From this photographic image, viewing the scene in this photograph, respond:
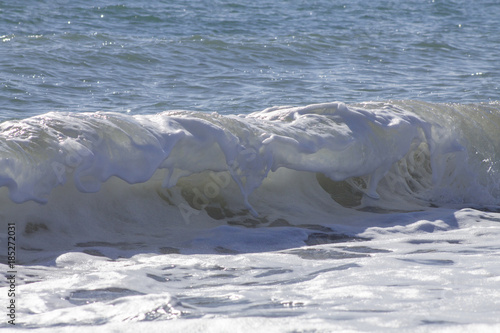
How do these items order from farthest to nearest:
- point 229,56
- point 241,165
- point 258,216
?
point 229,56
point 241,165
point 258,216

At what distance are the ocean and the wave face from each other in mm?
12

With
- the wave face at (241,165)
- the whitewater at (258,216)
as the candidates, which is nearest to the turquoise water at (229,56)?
the wave face at (241,165)

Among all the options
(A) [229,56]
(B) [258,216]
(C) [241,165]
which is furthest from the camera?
(A) [229,56]

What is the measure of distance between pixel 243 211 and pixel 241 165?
0.30 meters

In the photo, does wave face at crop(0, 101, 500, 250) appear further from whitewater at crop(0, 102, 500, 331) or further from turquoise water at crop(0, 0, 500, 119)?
turquoise water at crop(0, 0, 500, 119)

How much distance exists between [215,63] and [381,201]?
20.4 ft

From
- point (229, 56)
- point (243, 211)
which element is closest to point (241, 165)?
point (243, 211)

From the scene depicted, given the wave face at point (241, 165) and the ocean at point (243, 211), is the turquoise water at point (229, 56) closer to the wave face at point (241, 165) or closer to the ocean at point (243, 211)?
the ocean at point (243, 211)

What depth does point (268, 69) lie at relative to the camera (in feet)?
34.7

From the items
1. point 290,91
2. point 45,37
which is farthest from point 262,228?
point 45,37

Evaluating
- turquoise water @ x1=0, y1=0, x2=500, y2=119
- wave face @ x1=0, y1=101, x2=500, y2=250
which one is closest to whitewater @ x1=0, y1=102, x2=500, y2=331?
wave face @ x1=0, y1=101, x2=500, y2=250

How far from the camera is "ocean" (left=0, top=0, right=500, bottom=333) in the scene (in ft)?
8.23

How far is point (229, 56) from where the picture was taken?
11.2 metres

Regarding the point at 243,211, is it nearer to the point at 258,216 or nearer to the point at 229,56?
the point at 258,216
